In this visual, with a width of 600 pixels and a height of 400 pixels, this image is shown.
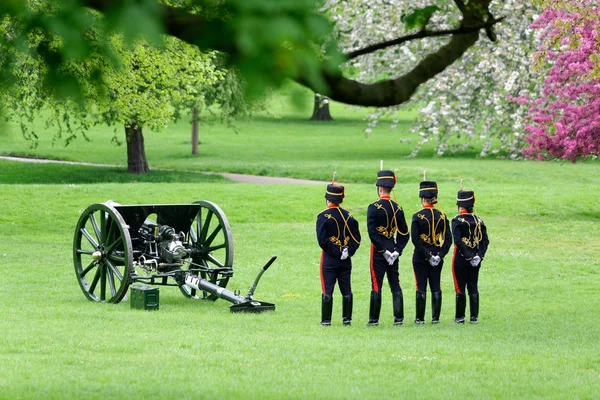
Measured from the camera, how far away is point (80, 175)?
122 ft

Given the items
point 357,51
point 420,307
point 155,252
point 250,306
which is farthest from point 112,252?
point 357,51

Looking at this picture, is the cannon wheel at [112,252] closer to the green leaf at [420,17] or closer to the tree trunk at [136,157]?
the green leaf at [420,17]

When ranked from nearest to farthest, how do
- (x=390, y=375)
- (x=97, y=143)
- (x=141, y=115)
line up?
(x=390, y=375)
(x=141, y=115)
(x=97, y=143)

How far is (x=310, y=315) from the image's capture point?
12883 mm

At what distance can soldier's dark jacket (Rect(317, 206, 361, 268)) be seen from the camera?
39.3 feet

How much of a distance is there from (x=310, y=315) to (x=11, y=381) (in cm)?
543

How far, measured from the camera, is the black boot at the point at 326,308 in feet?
39.0

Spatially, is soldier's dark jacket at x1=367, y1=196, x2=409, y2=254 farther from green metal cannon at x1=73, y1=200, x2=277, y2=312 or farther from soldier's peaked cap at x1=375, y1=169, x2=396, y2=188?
green metal cannon at x1=73, y1=200, x2=277, y2=312

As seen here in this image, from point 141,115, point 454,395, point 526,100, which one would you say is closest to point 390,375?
point 454,395

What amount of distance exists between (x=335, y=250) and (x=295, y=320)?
1.02 m

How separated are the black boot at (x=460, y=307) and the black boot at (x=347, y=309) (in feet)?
4.55

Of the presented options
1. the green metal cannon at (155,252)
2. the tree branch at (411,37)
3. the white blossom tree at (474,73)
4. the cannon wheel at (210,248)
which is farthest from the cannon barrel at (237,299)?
the white blossom tree at (474,73)

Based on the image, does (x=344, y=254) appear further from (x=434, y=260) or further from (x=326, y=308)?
(x=434, y=260)

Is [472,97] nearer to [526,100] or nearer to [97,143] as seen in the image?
[526,100]
